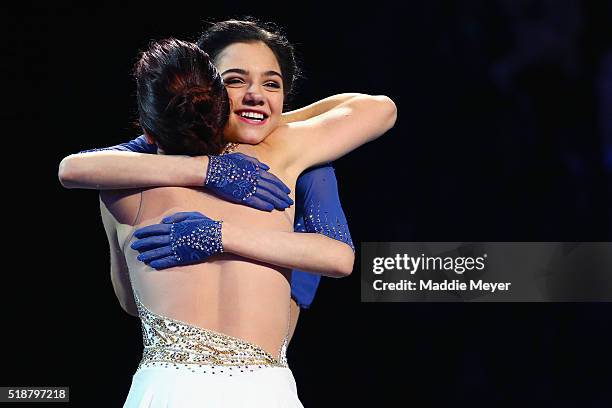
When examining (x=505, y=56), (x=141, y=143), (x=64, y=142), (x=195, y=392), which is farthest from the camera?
(x=505, y=56)

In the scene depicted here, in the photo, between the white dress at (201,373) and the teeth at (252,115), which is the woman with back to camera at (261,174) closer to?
the teeth at (252,115)

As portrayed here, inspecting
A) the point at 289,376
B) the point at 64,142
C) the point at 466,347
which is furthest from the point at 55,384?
→ the point at 289,376

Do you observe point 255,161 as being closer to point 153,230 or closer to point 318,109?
point 153,230

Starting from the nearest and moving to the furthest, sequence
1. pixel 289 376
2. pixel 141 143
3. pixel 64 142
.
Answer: pixel 289 376
pixel 141 143
pixel 64 142

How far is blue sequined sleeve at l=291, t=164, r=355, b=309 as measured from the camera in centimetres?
230

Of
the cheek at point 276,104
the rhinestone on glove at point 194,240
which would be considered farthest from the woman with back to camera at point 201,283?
the cheek at point 276,104

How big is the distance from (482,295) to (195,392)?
6.41 feet

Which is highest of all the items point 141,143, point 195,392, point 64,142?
point 64,142

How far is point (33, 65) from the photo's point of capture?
3648 millimetres

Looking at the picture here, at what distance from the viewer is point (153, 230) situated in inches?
Result: 81.7

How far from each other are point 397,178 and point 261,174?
1690 millimetres

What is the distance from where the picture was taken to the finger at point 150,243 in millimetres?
2061

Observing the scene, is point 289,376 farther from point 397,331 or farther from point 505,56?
Result: point 505,56

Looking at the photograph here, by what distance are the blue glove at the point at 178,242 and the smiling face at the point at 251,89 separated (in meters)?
0.29
